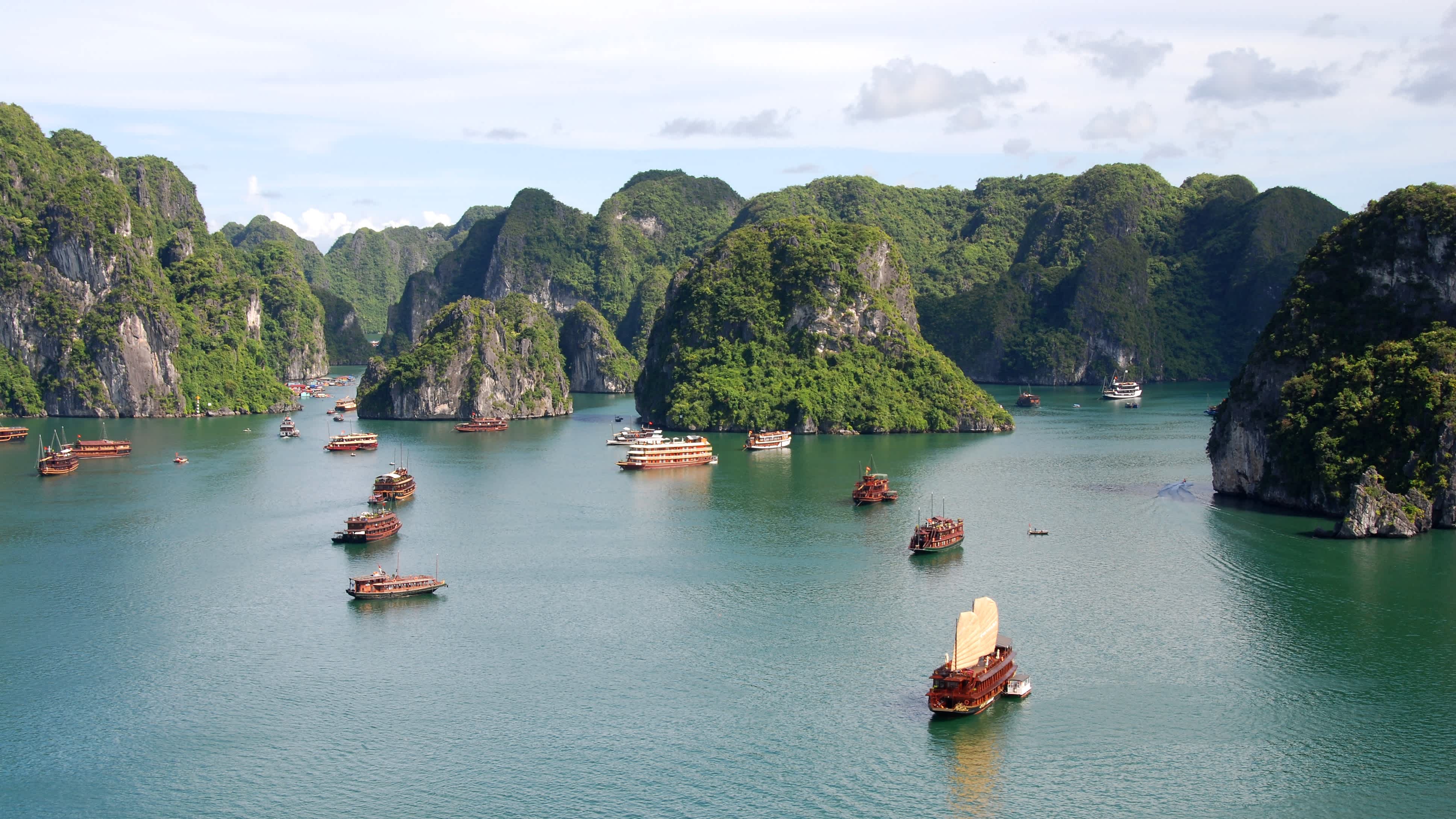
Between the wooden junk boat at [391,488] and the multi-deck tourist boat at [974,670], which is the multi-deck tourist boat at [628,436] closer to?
the wooden junk boat at [391,488]

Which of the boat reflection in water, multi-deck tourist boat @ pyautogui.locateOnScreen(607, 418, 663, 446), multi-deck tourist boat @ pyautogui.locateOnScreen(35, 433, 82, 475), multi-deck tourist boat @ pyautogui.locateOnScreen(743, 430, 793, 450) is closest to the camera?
the boat reflection in water

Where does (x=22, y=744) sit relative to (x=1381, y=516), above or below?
below

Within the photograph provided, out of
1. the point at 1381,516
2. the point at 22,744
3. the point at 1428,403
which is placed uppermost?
the point at 1428,403

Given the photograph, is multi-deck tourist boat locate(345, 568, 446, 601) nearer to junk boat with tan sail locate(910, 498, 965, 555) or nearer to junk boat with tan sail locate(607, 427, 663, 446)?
junk boat with tan sail locate(910, 498, 965, 555)

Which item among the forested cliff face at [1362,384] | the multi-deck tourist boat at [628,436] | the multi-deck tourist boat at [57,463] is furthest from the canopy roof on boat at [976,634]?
the multi-deck tourist boat at [57,463]

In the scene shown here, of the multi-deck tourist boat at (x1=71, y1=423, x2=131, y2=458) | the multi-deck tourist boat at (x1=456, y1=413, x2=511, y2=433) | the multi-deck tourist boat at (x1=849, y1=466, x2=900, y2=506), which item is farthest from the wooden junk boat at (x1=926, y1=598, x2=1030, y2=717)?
the multi-deck tourist boat at (x1=456, y1=413, x2=511, y2=433)

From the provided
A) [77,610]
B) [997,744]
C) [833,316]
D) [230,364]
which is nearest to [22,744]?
[77,610]

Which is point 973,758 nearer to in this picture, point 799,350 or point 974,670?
point 974,670

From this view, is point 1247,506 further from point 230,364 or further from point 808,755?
point 230,364
